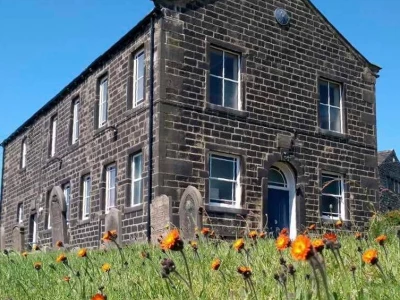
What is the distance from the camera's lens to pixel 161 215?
13.9 meters

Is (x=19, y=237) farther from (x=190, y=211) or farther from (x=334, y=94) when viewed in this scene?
(x=334, y=94)

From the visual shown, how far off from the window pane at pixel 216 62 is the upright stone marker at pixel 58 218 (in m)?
5.79

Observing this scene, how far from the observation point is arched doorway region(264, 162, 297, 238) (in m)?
18.8

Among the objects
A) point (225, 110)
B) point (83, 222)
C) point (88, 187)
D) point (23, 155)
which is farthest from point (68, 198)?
point (23, 155)

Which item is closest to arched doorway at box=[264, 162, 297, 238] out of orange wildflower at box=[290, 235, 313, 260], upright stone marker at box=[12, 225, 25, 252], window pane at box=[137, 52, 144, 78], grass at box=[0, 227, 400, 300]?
window pane at box=[137, 52, 144, 78]

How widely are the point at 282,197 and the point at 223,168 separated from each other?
107 inches

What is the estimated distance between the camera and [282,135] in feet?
62.1

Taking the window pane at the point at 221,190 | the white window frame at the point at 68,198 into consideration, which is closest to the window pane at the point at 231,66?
the window pane at the point at 221,190

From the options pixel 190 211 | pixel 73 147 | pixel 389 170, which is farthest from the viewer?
pixel 389 170

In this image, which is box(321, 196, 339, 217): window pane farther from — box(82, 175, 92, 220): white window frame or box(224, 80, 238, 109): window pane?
box(82, 175, 92, 220): white window frame

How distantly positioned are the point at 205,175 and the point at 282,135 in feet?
11.5

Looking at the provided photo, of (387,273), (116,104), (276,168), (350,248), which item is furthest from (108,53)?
(387,273)

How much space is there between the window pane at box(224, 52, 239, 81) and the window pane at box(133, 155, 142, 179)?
3.75 meters

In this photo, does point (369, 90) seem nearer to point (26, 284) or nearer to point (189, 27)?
point (189, 27)
